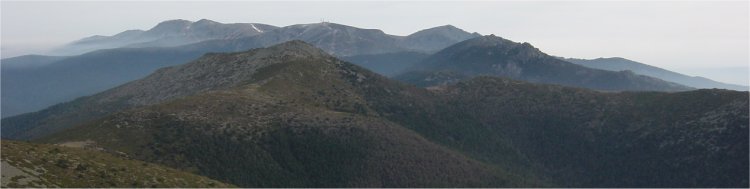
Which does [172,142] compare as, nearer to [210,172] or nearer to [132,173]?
[210,172]

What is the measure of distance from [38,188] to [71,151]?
96.9 ft

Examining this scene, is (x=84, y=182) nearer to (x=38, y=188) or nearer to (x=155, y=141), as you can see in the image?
(x=38, y=188)

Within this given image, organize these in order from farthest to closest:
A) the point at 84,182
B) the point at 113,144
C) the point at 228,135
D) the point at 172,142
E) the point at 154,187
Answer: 1. the point at 228,135
2. the point at 172,142
3. the point at 113,144
4. the point at 154,187
5. the point at 84,182

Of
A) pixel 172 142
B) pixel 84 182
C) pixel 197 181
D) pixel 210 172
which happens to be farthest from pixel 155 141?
pixel 84 182

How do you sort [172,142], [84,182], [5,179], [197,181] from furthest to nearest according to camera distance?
[172,142], [197,181], [84,182], [5,179]

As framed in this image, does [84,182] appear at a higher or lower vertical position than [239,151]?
higher

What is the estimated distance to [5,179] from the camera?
3000 inches

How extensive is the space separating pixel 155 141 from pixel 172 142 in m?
5.12

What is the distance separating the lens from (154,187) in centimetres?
10056

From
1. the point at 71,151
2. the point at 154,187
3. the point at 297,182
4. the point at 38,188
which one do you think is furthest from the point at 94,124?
the point at 38,188

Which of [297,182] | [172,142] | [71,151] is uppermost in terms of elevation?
[71,151]

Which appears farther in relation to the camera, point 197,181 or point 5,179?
point 197,181

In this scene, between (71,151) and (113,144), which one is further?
(113,144)

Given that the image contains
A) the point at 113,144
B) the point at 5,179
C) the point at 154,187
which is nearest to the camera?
the point at 5,179
